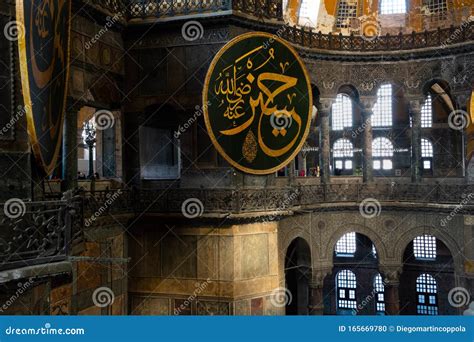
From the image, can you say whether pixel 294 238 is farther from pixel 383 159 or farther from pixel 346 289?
pixel 383 159

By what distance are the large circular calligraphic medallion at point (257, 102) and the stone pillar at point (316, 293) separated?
15.9 ft

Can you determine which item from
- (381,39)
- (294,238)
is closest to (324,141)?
(294,238)

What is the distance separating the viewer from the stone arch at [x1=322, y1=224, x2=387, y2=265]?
53.0 ft

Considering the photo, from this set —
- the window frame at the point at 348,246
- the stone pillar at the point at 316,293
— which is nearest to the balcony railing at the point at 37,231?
the stone pillar at the point at 316,293

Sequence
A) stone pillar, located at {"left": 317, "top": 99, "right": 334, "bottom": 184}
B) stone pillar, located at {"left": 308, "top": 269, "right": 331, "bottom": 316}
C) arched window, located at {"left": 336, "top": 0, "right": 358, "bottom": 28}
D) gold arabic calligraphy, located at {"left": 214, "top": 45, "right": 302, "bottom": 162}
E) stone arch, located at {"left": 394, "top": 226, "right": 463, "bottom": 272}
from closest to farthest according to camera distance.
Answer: gold arabic calligraphy, located at {"left": 214, "top": 45, "right": 302, "bottom": 162}, stone arch, located at {"left": 394, "top": 226, "right": 463, "bottom": 272}, stone pillar, located at {"left": 308, "top": 269, "right": 331, "bottom": 316}, stone pillar, located at {"left": 317, "top": 99, "right": 334, "bottom": 184}, arched window, located at {"left": 336, "top": 0, "right": 358, "bottom": 28}

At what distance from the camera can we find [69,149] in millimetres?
9742

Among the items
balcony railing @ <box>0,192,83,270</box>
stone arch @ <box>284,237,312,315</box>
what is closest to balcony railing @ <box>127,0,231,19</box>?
balcony railing @ <box>0,192,83,270</box>

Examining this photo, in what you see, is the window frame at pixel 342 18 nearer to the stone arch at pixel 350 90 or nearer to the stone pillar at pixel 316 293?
the stone arch at pixel 350 90

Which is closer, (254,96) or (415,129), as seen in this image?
(254,96)

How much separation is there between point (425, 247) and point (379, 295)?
2.27m

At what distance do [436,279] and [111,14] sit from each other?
46.9 feet

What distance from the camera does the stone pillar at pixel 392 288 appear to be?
15984 millimetres

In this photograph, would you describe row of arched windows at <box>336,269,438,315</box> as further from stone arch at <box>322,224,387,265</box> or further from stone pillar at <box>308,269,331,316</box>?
stone pillar at <box>308,269,331,316</box>

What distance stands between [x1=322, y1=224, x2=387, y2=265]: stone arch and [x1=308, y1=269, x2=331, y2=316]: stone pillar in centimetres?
52
